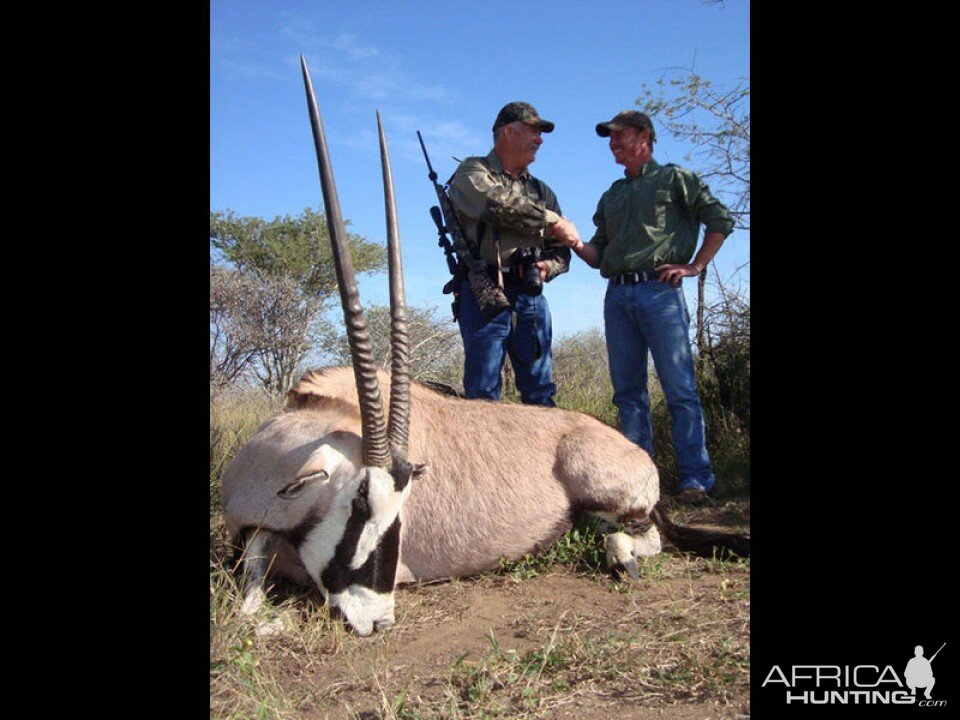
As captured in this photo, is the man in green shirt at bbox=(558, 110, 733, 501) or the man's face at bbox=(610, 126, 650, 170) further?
the man's face at bbox=(610, 126, 650, 170)

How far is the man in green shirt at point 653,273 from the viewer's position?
4941 mm

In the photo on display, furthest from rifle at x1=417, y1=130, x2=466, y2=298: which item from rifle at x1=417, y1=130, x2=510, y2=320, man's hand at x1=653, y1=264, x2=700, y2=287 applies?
man's hand at x1=653, y1=264, x2=700, y2=287

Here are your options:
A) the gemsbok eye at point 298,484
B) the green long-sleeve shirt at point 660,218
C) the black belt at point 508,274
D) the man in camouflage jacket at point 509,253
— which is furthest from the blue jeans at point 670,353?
the gemsbok eye at point 298,484

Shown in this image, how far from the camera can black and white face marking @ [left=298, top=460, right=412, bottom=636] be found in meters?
2.86

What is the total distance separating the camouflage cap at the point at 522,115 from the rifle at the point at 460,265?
2.29ft

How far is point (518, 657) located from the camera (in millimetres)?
2557

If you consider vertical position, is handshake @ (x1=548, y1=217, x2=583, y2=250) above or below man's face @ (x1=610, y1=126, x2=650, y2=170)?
below

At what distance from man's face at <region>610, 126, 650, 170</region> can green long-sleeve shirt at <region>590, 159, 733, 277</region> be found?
8 cm

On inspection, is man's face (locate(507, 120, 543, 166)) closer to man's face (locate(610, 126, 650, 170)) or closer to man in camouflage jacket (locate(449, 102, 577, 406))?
man in camouflage jacket (locate(449, 102, 577, 406))

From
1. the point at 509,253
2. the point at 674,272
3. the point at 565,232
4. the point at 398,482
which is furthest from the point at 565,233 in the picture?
the point at 398,482

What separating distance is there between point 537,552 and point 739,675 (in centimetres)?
168

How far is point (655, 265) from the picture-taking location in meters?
5.03
